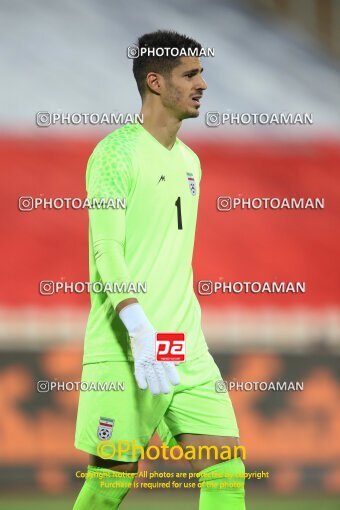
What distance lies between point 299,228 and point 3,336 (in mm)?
987

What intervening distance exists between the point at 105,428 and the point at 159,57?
1074mm

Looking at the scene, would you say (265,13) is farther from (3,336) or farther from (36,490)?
(36,490)

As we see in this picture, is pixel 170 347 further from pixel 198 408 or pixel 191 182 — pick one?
pixel 191 182

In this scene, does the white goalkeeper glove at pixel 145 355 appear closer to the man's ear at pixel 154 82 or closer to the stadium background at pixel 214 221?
the stadium background at pixel 214 221

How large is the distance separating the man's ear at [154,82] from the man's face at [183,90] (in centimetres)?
2

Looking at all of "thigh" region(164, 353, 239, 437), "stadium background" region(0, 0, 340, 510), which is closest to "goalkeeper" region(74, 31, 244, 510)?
"thigh" region(164, 353, 239, 437)

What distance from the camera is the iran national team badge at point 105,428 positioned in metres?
2.52

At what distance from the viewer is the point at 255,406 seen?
289cm

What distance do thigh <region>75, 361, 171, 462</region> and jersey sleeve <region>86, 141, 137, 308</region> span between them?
227 millimetres

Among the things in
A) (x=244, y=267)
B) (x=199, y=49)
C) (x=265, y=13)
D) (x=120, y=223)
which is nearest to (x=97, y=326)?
(x=120, y=223)

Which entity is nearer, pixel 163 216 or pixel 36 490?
pixel 163 216

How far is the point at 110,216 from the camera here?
2471 millimetres

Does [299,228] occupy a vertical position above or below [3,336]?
above

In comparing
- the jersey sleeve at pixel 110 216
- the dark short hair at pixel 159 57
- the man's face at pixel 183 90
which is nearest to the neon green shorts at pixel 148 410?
the jersey sleeve at pixel 110 216
